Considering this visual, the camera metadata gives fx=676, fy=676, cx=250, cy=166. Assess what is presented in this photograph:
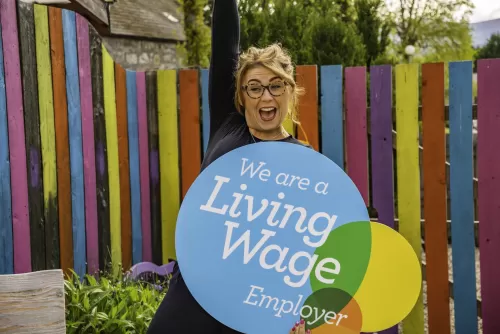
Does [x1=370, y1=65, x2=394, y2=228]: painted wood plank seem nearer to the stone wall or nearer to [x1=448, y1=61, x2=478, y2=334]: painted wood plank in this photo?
[x1=448, y1=61, x2=478, y2=334]: painted wood plank

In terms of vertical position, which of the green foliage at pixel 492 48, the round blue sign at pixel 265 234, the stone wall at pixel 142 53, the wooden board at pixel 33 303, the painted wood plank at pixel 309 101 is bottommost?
the wooden board at pixel 33 303

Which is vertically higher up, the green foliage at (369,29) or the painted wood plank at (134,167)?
the green foliage at (369,29)

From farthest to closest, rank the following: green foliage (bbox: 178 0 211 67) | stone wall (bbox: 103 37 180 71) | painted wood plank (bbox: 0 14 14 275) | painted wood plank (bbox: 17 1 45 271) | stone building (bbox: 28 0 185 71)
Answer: stone building (bbox: 28 0 185 71)
stone wall (bbox: 103 37 180 71)
green foliage (bbox: 178 0 211 67)
painted wood plank (bbox: 17 1 45 271)
painted wood plank (bbox: 0 14 14 275)

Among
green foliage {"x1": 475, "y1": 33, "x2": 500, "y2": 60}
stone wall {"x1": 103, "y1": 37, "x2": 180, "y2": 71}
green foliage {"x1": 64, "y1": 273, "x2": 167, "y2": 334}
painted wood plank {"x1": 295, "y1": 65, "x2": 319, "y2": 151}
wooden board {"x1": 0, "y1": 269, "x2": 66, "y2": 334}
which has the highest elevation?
green foliage {"x1": 475, "y1": 33, "x2": 500, "y2": 60}

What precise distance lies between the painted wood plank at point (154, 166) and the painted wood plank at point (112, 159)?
0.76 feet

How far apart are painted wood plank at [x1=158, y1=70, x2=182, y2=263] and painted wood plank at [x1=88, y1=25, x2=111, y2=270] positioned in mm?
393

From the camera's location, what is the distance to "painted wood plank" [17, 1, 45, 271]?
3.99 metres

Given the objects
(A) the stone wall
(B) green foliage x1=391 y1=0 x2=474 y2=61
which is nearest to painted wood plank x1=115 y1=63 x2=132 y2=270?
(A) the stone wall

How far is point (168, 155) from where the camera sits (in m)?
4.72

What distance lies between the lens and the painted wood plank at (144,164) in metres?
4.71

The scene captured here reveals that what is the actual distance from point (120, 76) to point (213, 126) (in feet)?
8.09

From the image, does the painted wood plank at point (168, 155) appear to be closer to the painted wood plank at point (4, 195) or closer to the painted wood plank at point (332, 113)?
the painted wood plank at point (332, 113)

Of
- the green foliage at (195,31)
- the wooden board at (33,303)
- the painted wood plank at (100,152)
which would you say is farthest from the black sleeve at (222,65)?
the green foliage at (195,31)

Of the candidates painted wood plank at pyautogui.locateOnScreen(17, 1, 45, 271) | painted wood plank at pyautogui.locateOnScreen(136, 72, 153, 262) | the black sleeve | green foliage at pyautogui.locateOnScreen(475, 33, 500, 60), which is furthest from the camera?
green foliage at pyautogui.locateOnScreen(475, 33, 500, 60)
